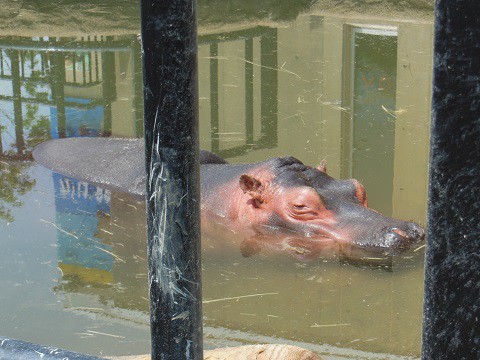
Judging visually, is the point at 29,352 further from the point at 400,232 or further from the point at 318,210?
the point at 318,210

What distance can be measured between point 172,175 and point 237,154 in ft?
17.4

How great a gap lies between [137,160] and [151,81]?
16.3 ft

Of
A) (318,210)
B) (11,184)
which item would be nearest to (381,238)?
(318,210)

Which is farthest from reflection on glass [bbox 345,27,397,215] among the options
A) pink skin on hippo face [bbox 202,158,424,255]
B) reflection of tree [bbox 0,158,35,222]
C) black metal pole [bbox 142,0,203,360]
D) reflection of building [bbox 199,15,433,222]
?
black metal pole [bbox 142,0,203,360]

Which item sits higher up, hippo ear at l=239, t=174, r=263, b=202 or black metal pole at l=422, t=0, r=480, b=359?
black metal pole at l=422, t=0, r=480, b=359

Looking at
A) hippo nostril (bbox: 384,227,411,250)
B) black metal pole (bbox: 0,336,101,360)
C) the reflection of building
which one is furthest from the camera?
the reflection of building

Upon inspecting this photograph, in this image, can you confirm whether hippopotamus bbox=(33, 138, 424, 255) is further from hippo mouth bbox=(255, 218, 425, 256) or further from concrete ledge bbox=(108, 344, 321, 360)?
concrete ledge bbox=(108, 344, 321, 360)

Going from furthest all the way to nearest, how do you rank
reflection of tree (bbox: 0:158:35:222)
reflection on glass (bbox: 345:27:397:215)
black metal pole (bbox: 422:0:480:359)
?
reflection on glass (bbox: 345:27:397:215) < reflection of tree (bbox: 0:158:35:222) < black metal pole (bbox: 422:0:480:359)

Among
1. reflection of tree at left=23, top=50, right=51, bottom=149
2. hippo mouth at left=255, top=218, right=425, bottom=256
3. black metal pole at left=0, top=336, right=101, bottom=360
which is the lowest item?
hippo mouth at left=255, top=218, right=425, bottom=256

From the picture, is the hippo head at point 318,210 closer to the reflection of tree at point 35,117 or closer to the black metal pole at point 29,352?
the reflection of tree at point 35,117

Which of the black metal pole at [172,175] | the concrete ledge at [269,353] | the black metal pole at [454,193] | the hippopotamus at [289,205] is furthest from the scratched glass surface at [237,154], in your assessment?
the black metal pole at [454,193]

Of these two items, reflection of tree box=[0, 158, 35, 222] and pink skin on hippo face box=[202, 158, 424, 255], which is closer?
pink skin on hippo face box=[202, 158, 424, 255]

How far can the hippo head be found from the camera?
442 cm

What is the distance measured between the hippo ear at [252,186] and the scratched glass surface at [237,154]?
35 centimetres
